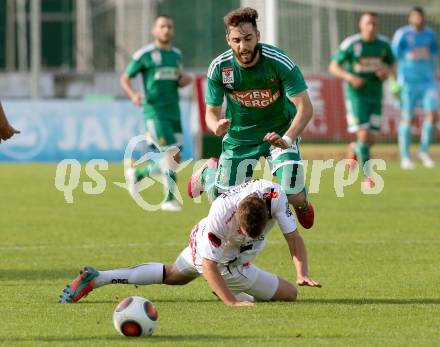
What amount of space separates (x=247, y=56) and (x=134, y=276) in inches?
77.7

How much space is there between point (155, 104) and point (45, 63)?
91.3ft

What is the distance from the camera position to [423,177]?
21031mm

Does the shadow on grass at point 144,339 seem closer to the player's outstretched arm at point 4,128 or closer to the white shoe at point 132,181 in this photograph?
the player's outstretched arm at point 4,128

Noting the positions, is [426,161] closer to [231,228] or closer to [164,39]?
[164,39]

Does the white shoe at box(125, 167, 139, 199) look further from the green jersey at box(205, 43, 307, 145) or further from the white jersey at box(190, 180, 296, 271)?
the white jersey at box(190, 180, 296, 271)

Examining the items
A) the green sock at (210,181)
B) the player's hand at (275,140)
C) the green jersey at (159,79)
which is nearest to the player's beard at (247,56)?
the player's hand at (275,140)

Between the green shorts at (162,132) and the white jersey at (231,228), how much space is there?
7.72m

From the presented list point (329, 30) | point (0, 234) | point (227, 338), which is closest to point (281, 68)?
point (227, 338)

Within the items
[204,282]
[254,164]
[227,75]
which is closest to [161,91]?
[254,164]

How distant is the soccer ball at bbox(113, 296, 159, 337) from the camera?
23.5ft

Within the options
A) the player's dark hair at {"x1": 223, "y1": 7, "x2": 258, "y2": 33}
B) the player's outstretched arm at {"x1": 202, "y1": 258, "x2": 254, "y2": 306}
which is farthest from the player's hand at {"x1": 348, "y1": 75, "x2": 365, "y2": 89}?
the player's outstretched arm at {"x1": 202, "y1": 258, "x2": 254, "y2": 306}

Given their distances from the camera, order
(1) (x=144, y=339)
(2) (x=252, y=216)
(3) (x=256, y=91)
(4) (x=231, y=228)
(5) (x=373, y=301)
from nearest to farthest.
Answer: (1) (x=144, y=339) < (2) (x=252, y=216) < (4) (x=231, y=228) < (5) (x=373, y=301) < (3) (x=256, y=91)

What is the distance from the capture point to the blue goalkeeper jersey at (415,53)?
21.7 meters

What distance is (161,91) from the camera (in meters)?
16.3
